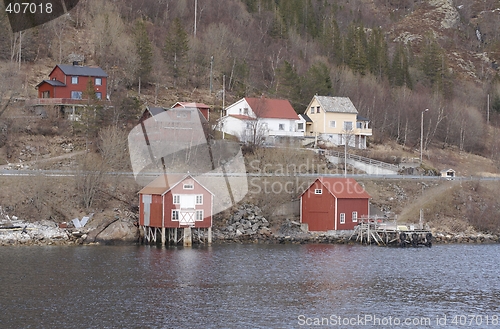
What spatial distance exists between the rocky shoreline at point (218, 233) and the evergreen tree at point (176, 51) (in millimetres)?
Answer: 33855

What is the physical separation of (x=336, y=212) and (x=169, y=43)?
38428mm

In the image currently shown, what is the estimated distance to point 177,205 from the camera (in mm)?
49062

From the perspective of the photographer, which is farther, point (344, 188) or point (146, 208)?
point (344, 188)

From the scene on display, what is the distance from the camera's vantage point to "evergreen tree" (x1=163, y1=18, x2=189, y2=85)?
275 feet

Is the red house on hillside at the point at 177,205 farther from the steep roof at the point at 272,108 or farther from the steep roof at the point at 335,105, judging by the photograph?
the steep roof at the point at 335,105

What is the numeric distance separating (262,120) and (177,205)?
24.2 m

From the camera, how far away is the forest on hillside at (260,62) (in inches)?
3174

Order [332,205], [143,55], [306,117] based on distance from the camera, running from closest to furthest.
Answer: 1. [332,205]
2. [306,117]
3. [143,55]

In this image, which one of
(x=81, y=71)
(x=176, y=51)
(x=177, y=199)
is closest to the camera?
(x=177, y=199)

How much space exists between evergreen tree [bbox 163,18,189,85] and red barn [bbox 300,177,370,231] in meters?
34.7

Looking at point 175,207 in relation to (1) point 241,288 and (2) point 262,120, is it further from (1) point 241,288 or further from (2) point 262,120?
(2) point 262,120

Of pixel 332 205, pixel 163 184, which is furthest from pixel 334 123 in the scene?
pixel 163 184

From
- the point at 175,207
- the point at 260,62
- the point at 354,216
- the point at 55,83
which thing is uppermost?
the point at 260,62

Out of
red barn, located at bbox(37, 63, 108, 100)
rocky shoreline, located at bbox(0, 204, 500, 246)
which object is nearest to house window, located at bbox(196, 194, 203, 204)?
rocky shoreline, located at bbox(0, 204, 500, 246)
